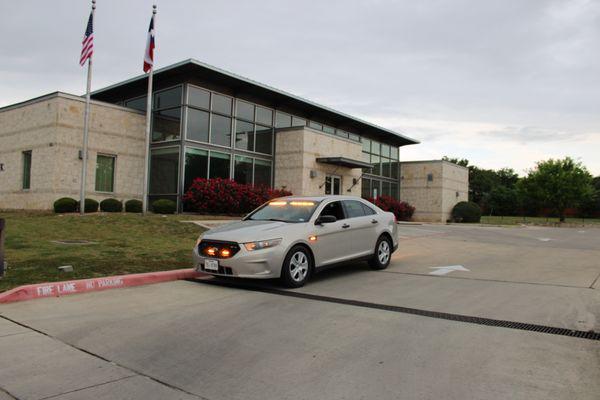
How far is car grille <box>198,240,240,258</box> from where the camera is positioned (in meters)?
7.56

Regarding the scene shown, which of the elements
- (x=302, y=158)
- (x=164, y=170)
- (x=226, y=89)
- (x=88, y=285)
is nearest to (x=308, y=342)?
(x=88, y=285)

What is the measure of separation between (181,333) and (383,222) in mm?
5779

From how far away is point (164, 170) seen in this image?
21594 mm

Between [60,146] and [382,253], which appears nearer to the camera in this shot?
[382,253]

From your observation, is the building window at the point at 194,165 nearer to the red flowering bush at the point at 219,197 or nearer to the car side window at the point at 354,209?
the red flowering bush at the point at 219,197

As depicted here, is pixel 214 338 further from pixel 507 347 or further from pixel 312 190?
pixel 312 190

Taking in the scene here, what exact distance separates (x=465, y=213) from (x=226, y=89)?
70.5 feet

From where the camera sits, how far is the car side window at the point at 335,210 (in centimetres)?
895

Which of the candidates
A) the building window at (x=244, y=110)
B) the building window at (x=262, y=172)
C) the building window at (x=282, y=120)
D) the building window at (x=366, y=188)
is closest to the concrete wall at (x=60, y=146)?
the building window at (x=244, y=110)

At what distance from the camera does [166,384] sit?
3750 mm

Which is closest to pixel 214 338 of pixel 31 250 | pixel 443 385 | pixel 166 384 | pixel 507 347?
pixel 166 384

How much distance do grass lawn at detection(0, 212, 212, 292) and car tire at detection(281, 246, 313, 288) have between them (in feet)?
9.25

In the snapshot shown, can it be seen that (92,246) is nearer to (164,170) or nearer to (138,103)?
(164,170)

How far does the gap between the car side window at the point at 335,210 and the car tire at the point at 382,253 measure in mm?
1206
